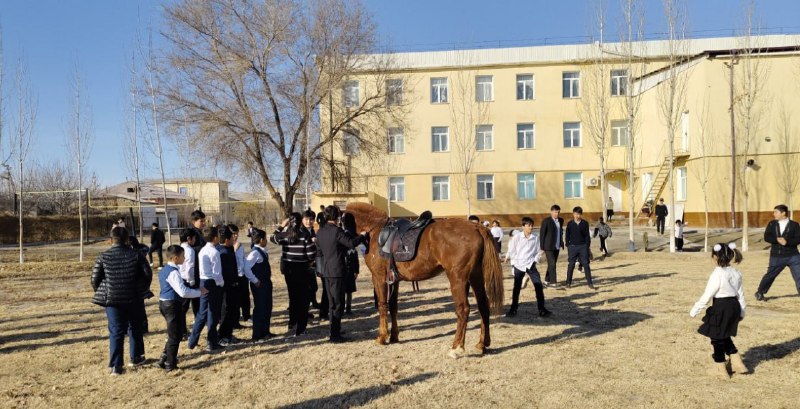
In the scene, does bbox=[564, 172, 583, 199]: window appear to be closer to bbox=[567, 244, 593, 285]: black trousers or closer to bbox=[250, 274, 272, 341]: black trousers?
bbox=[567, 244, 593, 285]: black trousers

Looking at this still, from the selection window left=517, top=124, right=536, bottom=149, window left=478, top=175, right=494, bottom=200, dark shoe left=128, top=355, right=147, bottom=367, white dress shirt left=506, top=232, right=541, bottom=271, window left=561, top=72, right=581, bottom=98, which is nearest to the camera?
dark shoe left=128, top=355, right=147, bottom=367

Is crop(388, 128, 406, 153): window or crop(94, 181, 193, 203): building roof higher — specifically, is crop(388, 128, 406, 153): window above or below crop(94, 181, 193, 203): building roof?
above

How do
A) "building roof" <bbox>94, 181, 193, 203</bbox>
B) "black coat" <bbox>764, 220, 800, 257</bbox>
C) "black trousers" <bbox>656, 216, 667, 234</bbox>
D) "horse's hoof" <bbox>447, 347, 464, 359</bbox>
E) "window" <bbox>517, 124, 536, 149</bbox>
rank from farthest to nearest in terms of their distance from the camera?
Answer: "building roof" <bbox>94, 181, 193, 203</bbox>, "window" <bbox>517, 124, 536, 149</bbox>, "black trousers" <bbox>656, 216, 667, 234</bbox>, "black coat" <bbox>764, 220, 800, 257</bbox>, "horse's hoof" <bbox>447, 347, 464, 359</bbox>

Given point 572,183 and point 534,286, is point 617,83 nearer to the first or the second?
point 572,183

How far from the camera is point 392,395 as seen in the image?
5.23m

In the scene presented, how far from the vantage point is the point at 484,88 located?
3444cm

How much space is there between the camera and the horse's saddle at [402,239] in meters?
7.14

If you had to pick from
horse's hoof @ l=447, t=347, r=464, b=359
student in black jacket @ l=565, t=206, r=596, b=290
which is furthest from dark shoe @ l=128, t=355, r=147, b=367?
student in black jacket @ l=565, t=206, r=596, b=290

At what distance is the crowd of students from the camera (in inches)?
A: 238

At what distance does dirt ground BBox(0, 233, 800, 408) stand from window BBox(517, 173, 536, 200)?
24.0m

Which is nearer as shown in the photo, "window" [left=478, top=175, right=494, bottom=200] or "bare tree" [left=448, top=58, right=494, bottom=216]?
"bare tree" [left=448, top=58, right=494, bottom=216]

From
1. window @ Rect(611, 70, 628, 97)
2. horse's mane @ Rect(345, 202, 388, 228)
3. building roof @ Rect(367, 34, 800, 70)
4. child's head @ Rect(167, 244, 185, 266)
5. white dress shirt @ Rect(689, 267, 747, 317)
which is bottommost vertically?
white dress shirt @ Rect(689, 267, 747, 317)

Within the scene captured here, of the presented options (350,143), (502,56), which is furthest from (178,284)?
(502,56)

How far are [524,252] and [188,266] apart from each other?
5.34 m
